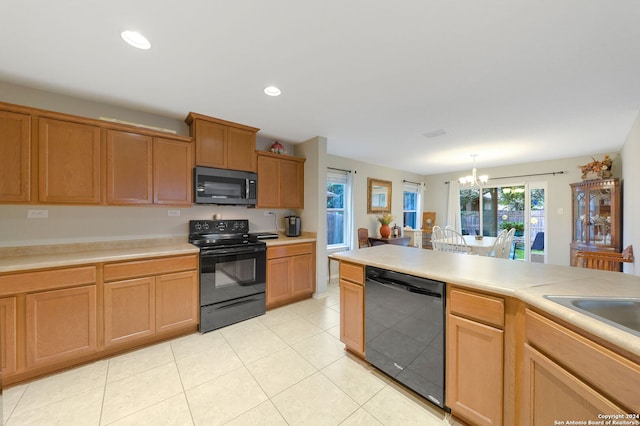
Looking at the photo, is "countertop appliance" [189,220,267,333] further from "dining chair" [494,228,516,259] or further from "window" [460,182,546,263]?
"window" [460,182,546,263]

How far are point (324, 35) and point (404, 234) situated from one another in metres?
5.43

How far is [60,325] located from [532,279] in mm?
3404

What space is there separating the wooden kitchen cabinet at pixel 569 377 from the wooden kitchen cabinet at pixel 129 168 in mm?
3263

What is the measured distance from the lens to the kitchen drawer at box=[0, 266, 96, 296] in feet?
5.58

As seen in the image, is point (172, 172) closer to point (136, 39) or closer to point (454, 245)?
point (136, 39)

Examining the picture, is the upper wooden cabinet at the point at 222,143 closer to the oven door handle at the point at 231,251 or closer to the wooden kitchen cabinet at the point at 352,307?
the oven door handle at the point at 231,251

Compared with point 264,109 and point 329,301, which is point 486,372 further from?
point 264,109

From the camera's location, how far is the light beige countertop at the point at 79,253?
1.81 m

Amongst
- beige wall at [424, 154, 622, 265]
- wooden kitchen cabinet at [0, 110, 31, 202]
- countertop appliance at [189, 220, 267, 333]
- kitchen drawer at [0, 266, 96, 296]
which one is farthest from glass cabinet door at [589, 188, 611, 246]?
wooden kitchen cabinet at [0, 110, 31, 202]

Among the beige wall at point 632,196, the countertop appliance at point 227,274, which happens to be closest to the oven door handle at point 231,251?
the countertop appliance at point 227,274

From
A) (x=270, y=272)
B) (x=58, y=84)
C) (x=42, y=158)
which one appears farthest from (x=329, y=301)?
(x=58, y=84)

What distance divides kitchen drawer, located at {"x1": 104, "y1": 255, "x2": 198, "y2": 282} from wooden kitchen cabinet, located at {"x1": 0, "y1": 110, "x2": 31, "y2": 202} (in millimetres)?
890

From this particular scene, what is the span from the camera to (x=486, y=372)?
1.30 metres

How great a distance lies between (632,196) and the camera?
9.95 feet
